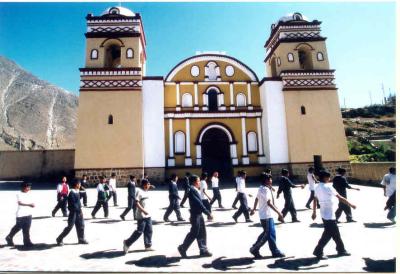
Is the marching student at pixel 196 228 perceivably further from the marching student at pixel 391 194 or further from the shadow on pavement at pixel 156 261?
the marching student at pixel 391 194

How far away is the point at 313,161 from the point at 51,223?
52.7ft

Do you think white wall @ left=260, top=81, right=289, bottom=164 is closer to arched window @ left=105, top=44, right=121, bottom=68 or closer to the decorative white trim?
the decorative white trim

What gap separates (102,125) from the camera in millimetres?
18078

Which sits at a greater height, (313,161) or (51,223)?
(313,161)

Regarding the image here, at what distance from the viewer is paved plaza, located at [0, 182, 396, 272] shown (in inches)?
190

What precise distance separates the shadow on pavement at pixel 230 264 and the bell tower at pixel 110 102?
532 inches

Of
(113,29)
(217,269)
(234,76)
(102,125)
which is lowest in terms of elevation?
(217,269)

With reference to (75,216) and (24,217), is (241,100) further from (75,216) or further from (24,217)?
(24,217)

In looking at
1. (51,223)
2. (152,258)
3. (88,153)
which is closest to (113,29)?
(88,153)

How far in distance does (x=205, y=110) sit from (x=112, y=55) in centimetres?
818

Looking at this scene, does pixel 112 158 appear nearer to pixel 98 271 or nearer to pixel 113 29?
pixel 113 29

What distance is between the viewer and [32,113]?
184 ft

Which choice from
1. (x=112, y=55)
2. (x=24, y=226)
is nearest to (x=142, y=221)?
(x=24, y=226)

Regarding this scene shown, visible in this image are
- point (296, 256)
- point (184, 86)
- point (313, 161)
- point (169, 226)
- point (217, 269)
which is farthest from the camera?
point (184, 86)
